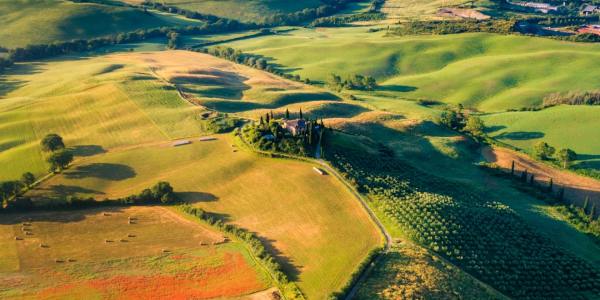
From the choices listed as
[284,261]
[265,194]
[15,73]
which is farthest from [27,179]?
[15,73]

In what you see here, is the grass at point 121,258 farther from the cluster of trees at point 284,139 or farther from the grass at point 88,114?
the cluster of trees at point 284,139

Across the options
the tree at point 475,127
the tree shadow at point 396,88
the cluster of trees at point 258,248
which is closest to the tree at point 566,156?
the tree at point 475,127

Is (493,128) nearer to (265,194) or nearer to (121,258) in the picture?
(265,194)

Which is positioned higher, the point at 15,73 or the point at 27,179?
the point at 15,73

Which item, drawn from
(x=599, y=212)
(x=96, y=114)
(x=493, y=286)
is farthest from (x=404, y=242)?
(x=96, y=114)

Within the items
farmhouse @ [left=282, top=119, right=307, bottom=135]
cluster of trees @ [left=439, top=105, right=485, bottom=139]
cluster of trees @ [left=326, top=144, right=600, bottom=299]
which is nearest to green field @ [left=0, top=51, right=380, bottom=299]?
cluster of trees @ [left=326, top=144, right=600, bottom=299]
